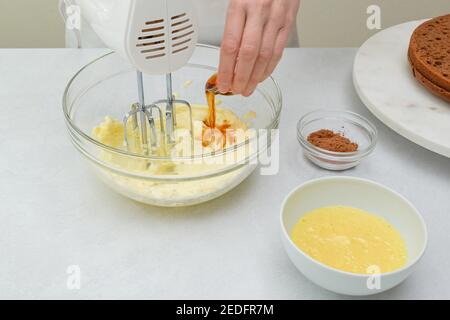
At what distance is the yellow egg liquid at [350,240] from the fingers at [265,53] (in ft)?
0.74

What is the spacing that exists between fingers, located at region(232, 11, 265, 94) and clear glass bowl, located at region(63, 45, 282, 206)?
10 centimetres

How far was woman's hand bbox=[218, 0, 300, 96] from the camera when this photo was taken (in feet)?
2.74

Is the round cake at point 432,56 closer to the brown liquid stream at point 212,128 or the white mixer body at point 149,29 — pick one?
the brown liquid stream at point 212,128

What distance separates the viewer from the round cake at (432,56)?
3.42 ft

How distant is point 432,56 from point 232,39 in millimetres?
477

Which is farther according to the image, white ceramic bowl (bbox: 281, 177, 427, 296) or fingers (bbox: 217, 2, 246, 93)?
fingers (bbox: 217, 2, 246, 93)

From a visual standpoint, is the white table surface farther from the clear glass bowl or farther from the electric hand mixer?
the electric hand mixer

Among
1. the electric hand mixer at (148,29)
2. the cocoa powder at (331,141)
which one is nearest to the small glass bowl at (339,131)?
the cocoa powder at (331,141)

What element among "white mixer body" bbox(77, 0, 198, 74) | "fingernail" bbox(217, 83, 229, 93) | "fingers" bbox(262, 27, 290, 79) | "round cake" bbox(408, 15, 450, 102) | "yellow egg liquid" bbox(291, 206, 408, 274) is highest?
"white mixer body" bbox(77, 0, 198, 74)

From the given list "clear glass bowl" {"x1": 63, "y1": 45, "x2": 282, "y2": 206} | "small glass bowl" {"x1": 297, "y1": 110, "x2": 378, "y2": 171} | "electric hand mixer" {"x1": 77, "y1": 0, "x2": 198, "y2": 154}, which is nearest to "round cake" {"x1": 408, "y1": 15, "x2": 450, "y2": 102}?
"small glass bowl" {"x1": 297, "y1": 110, "x2": 378, "y2": 171}

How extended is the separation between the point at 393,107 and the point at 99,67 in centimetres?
56

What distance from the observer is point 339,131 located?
107 centimetres

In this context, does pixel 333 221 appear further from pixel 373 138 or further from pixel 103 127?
pixel 103 127
